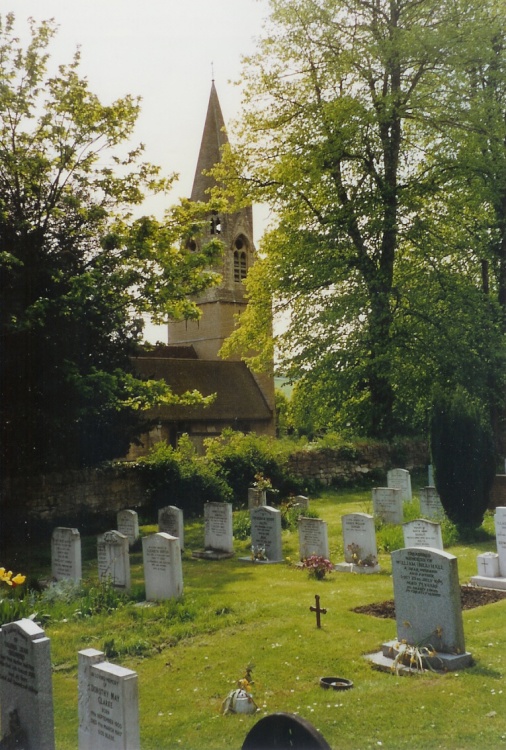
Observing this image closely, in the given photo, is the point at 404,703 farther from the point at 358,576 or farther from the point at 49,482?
the point at 49,482

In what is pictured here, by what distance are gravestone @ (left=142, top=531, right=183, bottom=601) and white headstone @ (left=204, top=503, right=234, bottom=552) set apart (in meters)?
3.29

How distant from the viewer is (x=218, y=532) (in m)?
13.9

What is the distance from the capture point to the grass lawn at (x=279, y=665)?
227 inches

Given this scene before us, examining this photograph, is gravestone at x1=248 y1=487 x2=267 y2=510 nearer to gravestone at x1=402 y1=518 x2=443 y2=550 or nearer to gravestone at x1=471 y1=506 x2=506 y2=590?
gravestone at x1=402 y1=518 x2=443 y2=550

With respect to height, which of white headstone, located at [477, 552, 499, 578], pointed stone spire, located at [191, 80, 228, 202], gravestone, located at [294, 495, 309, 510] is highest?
pointed stone spire, located at [191, 80, 228, 202]

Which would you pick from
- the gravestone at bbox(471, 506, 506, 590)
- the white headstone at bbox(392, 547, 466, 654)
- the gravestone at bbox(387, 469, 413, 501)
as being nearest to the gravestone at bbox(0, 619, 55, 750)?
the white headstone at bbox(392, 547, 466, 654)

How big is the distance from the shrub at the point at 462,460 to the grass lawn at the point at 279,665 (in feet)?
8.06

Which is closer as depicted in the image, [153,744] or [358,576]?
[153,744]

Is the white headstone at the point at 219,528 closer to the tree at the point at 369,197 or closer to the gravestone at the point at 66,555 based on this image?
the gravestone at the point at 66,555

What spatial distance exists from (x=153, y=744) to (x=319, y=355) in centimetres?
1735

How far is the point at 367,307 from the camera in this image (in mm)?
21609

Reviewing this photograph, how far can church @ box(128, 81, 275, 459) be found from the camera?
1428 inches

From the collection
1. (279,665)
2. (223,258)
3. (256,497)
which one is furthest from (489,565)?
(223,258)

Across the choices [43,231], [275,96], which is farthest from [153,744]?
[275,96]
